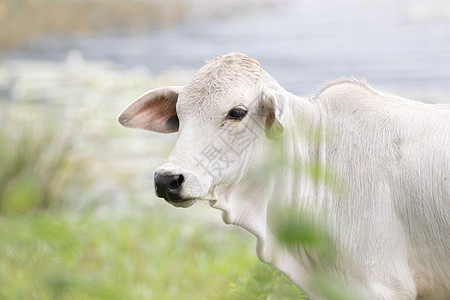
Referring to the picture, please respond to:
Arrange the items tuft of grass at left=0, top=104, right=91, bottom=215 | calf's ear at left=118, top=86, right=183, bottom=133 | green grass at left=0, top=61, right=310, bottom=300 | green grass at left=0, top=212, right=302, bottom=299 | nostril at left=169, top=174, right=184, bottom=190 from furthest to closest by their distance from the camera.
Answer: tuft of grass at left=0, top=104, right=91, bottom=215 → green grass at left=0, top=212, right=302, bottom=299 → green grass at left=0, top=61, right=310, bottom=300 → calf's ear at left=118, top=86, right=183, bottom=133 → nostril at left=169, top=174, right=184, bottom=190

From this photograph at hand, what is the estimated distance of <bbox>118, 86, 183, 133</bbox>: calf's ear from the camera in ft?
9.29

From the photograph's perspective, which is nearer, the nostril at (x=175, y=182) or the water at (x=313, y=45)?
the nostril at (x=175, y=182)

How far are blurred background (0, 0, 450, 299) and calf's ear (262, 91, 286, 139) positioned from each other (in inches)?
22.2

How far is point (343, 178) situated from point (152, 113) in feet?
2.67

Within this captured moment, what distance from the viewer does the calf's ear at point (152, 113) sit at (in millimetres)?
2832

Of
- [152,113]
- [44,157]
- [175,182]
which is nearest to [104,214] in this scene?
[44,157]

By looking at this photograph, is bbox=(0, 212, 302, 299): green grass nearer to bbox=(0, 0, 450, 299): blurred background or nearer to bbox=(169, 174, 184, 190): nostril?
bbox=(0, 0, 450, 299): blurred background

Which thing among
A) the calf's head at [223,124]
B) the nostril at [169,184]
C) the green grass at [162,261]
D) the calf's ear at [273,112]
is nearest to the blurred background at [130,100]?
the green grass at [162,261]

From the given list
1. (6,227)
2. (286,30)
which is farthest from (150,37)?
(6,227)

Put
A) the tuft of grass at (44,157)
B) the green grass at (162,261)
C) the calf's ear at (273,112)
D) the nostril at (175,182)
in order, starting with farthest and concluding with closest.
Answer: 1. the tuft of grass at (44,157)
2. the green grass at (162,261)
3. the calf's ear at (273,112)
4. the nostril at (175,182)

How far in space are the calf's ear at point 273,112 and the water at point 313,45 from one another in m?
6.39

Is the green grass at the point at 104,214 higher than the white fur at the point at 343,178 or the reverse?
the reverse

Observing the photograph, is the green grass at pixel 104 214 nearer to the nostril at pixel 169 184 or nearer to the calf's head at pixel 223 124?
the nostril at pixel 169 184

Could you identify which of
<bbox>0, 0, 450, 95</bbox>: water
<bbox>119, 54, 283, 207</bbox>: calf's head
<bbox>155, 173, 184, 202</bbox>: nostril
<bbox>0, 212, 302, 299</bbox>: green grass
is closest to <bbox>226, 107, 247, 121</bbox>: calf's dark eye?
<bbox>119, 54, 283, 207</bbox>: calf's head
